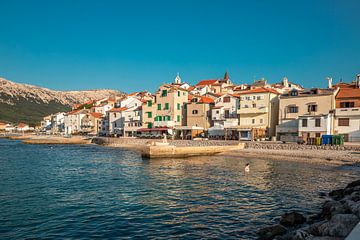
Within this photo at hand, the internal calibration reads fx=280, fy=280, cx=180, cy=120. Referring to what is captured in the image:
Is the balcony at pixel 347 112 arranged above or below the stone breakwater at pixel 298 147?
above

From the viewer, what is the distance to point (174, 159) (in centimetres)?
3716

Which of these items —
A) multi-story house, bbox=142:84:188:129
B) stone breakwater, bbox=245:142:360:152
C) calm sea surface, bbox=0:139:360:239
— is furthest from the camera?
multi-story house, bbox=142:84:188:129

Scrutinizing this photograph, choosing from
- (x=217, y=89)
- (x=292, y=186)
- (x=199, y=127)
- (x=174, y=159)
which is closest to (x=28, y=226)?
(x=292, y=186)

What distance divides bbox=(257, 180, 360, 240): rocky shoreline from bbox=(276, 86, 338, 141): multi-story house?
30120mm

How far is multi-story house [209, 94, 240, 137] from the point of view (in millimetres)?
56638

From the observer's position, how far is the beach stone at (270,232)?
10.5 metres

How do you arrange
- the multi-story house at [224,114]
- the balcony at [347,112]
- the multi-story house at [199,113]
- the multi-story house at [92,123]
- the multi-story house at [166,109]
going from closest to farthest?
1. the balcony at [347,112]
2. the multi-story house at [224,114]
3. the multi-story house at [199,113]
4. the multi-story house at [166,109]
5. the multi-story house at [92,123]

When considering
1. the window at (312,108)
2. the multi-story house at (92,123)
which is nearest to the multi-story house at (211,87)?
the multi-story house at (92,123)

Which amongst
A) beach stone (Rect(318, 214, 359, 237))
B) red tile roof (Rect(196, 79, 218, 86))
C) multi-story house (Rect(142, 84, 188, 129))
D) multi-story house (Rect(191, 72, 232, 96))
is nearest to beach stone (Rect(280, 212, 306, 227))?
beach stone (Rect(318, 214, 359, 237))

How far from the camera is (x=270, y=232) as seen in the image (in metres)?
10.7

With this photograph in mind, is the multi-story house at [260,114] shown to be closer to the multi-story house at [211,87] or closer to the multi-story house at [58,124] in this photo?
the multi-story house at [211,87]

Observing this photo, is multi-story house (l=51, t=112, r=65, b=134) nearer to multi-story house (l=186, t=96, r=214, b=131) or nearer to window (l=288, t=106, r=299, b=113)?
multi-story house (l=186, t=96, r=214, b=131)

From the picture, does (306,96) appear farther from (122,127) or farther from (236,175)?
(122,127)

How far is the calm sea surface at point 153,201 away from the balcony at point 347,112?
59.3 feet
